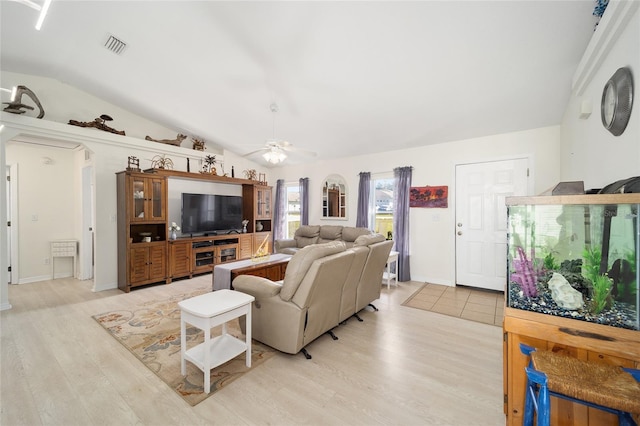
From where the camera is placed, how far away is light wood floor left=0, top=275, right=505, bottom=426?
171 centimetres

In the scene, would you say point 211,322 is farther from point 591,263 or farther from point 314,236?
point 314,236

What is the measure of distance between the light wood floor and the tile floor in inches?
12.0

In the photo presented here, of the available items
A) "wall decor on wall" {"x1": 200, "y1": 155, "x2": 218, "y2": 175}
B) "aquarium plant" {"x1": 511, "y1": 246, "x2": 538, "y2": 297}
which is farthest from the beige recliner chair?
"wall decor on wall" {"x1": 200, "y1": 155, "x2": 218, "y2": 175}

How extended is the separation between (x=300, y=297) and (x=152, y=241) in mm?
3731

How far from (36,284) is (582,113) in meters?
8.06

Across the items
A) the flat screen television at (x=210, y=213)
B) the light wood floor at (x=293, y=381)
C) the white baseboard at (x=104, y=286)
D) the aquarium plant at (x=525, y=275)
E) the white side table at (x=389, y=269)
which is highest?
the flat screen television at (x=210, y=213)

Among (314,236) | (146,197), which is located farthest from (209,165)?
(314,236)

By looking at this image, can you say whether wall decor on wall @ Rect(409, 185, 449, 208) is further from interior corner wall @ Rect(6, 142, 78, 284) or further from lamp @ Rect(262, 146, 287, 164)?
interior corner wall @ Rect(6, 142, 78, 284)

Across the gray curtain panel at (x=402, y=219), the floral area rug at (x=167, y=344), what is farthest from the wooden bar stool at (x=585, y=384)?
the gray curtain panel at (x=402, y=219)

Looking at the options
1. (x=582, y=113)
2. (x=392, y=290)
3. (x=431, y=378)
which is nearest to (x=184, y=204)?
(x=392, y=290)

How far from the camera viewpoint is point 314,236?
19.0ft

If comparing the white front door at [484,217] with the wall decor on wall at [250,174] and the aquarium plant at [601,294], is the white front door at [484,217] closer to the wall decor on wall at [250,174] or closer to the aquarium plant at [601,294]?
the aquarium plant at [601,294]

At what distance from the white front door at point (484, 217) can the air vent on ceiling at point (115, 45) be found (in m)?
5.25

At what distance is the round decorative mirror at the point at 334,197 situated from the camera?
5.97 meters
